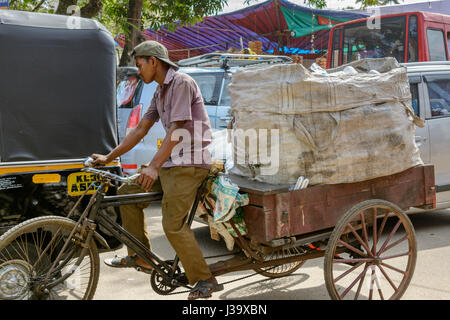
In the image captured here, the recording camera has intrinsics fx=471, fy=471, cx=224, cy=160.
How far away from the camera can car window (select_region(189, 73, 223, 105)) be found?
6500mm

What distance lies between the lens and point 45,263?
2746mm

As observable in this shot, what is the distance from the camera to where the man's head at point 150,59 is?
2947mm

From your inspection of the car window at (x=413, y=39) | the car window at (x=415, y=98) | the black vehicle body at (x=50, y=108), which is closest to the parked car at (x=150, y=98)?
the car window at (x=415, y=98)

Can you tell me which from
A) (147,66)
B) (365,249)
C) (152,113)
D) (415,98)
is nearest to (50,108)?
(152,113)

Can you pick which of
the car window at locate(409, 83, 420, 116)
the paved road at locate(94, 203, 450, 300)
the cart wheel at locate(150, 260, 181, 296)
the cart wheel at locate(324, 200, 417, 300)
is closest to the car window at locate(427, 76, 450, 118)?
the car window at locate(409, 83, 420, 116)

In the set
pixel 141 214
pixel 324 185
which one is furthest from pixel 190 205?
pixel 324 185

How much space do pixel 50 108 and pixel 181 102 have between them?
1163 millimetres

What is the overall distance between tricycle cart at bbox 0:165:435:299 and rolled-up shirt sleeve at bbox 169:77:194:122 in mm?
505

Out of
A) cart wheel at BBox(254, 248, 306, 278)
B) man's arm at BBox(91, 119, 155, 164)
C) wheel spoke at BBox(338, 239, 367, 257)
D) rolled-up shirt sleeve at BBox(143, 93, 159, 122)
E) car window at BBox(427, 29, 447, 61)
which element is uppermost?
car window at BBox(427, 29, 447, 61)

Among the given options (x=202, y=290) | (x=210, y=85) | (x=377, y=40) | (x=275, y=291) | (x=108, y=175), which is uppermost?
(x=377, y=40)

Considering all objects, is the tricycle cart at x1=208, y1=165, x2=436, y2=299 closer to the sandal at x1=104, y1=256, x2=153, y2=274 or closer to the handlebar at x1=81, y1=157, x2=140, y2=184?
the sandal at x1=104, y1=256, x2=153, y2=274

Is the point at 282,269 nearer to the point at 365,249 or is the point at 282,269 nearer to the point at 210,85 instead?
the point at 365,249

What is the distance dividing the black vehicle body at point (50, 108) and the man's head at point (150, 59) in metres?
0.79

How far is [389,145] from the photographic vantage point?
132 inches
